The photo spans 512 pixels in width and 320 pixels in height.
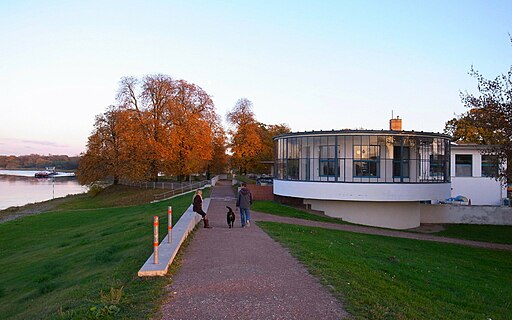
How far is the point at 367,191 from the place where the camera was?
27.0m

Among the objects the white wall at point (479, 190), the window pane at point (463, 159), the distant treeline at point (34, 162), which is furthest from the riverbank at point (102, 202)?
the distant treeline at point (34, 162)

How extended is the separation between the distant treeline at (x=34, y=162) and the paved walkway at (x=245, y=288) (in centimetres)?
16029

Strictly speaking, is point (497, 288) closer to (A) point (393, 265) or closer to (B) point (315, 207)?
(A) point (393, 265)

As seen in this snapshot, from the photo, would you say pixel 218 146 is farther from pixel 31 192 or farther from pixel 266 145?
pixel 31 192

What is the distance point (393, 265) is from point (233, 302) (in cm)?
698

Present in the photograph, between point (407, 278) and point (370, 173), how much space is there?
17060mm

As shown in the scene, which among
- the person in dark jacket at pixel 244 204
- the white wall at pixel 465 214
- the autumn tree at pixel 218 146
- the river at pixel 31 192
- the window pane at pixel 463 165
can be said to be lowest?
the river at pixel 31 192

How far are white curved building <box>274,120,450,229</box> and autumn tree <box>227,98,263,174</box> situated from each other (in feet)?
81.9

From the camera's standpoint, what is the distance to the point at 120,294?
7.21m

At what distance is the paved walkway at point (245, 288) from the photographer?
6578mm

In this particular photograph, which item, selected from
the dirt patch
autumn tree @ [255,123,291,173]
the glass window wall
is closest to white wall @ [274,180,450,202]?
the glass window wall

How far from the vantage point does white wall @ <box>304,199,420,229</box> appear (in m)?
28.2

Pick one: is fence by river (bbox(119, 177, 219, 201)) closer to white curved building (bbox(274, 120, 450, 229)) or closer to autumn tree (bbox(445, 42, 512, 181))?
white curved building (bbox(274, 120, 450, 229))

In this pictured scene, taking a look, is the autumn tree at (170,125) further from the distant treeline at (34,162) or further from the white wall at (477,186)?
the distant treeline at (34,162)
